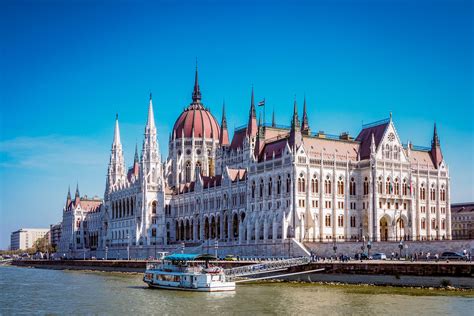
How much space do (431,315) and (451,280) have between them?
580 inches

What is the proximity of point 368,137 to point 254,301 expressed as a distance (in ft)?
209

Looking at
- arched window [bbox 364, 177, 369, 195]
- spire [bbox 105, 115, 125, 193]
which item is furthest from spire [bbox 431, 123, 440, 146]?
spire [bbox 105, 115, 125, 193]

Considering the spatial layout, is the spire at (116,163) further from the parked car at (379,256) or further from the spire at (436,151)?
the parked car at (379,256)

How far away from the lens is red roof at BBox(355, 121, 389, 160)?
11638 centimetres

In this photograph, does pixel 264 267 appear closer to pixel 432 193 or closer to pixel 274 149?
pixel 274 149

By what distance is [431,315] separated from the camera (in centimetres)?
4950

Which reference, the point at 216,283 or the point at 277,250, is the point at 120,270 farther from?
the point at 216,283

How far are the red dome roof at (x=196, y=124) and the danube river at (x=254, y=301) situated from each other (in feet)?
297

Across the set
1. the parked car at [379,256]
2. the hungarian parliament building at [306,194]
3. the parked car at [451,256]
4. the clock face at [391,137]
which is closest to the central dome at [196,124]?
the hungarian parliament building at [306,194]

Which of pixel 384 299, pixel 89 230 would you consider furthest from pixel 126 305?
pixel 89 230

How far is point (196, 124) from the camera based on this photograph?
16475cm

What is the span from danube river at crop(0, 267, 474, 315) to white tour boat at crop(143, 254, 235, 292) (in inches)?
50.2

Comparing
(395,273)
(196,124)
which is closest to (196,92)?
(196,124)

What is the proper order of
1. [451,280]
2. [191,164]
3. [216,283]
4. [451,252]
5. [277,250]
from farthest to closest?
[191,164] < [277,250] < [451,252] < [216,283] < [451,280]
